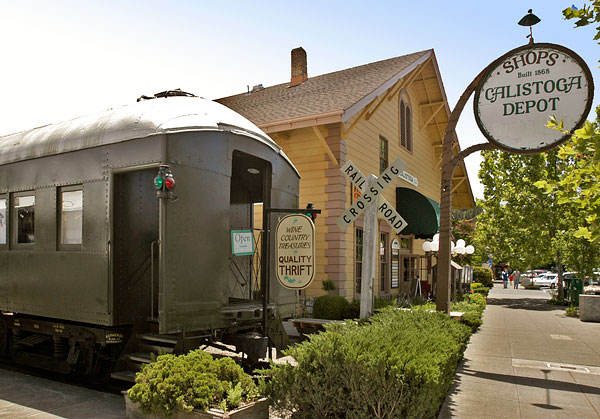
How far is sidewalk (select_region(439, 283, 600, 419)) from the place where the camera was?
5.81 metres

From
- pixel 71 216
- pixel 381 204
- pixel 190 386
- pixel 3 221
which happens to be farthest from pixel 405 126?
pixel 190 386

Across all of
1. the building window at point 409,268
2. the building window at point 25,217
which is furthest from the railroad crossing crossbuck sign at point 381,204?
the building window at point 409,268

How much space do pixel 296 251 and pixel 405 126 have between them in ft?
44.3

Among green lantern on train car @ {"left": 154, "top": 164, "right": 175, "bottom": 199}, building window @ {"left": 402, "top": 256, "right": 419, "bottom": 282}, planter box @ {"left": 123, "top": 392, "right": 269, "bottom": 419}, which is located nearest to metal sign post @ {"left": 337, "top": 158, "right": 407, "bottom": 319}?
green lantern on train car @ {"left": 154, "top": 164, "right": 175, "bottom": 199}

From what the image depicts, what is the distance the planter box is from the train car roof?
10.6 feet

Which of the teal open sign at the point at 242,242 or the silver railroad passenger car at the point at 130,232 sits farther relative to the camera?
the teal open sign at the point at 242,242

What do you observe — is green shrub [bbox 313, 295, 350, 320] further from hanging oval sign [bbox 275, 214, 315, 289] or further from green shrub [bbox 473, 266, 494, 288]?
green shrub [bbox 473, 266, 494, 288]

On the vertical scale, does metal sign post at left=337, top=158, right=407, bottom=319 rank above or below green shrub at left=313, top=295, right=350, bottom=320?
above

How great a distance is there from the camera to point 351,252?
13.4 metres

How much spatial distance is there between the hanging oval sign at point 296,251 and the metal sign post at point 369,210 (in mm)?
550

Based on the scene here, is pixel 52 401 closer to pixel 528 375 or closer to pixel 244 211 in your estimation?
pixel 244 211

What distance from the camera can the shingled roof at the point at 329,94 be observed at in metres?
12.6

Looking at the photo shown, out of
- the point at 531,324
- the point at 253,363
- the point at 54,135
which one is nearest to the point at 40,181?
the point at 54,135

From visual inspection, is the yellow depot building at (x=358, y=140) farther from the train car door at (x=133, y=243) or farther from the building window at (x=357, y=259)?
the train car door at (x=133, y=243)
